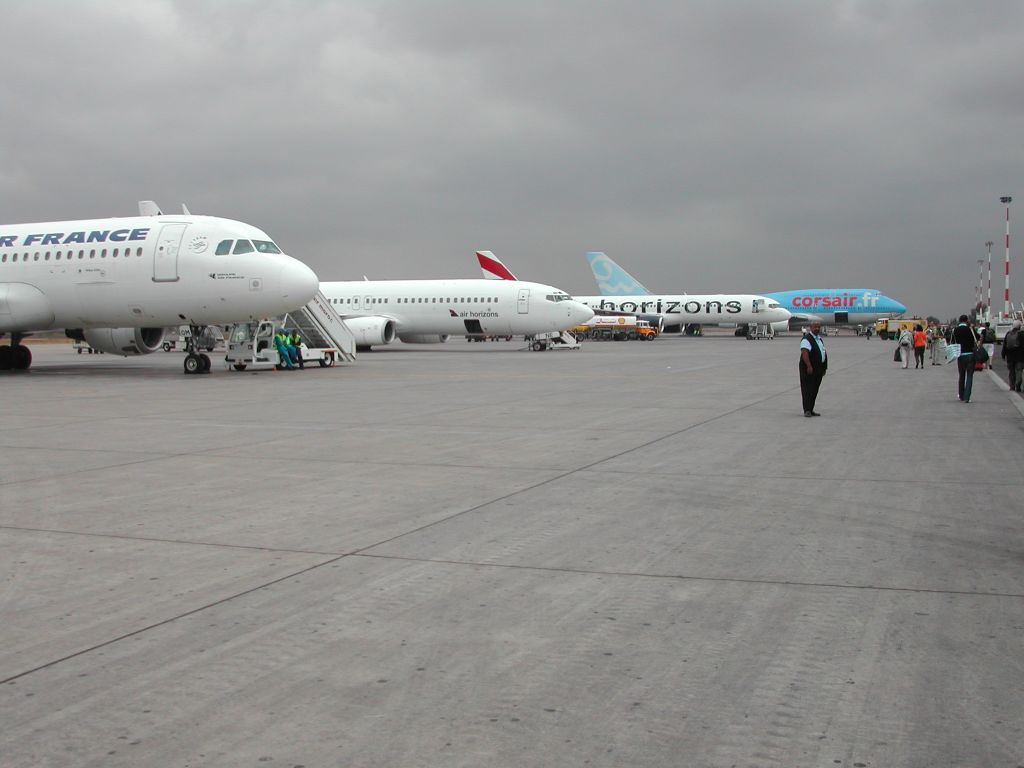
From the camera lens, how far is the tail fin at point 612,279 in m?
95.8

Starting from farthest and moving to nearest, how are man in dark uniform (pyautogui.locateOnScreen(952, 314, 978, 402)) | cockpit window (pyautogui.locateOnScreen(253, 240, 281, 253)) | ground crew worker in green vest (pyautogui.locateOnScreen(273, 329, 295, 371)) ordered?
1. ground crew worker in green vest (pyautogui.locateOnScreen(273, 329, 295, 371))
2. cockpit window (pyautogui.locateOnScreen(253, 240, 281, 253))
3. man in dark uniform (pyautogui.locateOnScreen(952, 314, 978, 402))

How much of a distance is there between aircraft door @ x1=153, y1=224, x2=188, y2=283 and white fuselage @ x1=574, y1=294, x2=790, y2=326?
54.2 meters

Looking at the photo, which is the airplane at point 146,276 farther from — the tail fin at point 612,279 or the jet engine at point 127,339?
the tail fin at point 612,279

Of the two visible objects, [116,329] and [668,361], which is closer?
[116,329]

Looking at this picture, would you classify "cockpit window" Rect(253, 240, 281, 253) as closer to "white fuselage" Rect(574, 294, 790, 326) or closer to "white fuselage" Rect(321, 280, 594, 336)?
"white fuselage" Rect(321, 280, 594, 336)

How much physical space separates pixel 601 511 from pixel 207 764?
4.67 metres

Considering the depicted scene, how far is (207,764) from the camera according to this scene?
3.36m

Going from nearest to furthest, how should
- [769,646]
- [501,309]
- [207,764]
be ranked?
[207,764] < [769,646] < [501,309]

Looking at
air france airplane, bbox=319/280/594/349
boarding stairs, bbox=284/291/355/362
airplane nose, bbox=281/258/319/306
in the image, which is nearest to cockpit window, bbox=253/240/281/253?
airplane nose, bbox=281/258/319/306

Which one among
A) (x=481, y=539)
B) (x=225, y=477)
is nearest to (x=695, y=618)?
(x=481, y=539)

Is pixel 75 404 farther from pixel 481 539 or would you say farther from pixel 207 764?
pixel 207 764

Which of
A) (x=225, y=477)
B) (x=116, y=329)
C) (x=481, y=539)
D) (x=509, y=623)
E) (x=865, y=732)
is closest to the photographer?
(x=865, y=732)

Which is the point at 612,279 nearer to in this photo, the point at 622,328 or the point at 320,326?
the point at 622,328

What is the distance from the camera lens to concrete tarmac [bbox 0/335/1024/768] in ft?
11.8
